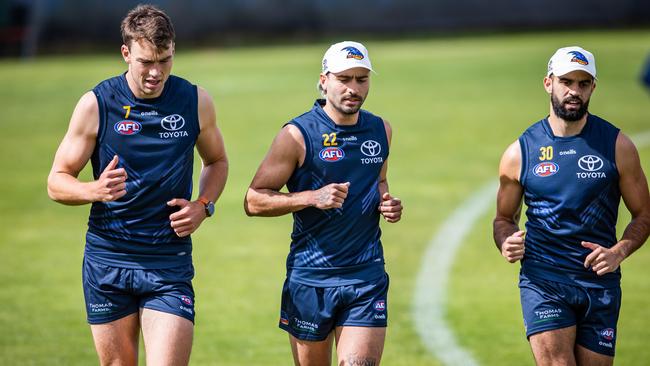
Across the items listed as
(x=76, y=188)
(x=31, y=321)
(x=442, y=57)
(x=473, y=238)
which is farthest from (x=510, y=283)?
(x=442, y=57)

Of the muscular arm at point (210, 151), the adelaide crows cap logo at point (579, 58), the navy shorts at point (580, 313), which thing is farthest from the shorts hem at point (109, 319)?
the adelaide crows cap logo at point (579, 58)

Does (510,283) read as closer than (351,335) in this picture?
No

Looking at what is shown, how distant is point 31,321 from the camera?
12.5 m

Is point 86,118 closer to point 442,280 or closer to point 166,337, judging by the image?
point 166,337

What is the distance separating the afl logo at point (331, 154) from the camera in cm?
780

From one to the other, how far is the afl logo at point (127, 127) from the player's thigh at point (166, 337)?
48.2 inches

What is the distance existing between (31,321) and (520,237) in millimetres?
6861

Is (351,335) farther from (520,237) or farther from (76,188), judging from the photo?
(76,188)

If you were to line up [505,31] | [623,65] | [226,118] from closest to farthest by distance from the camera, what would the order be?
1. [226,118]
2. [623,65]
3. [505,31]

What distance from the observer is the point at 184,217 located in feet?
24.8

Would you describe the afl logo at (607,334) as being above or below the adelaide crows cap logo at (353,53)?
below

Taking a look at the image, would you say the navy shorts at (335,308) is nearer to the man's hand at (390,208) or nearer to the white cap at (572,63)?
the man's hand at (390,208)

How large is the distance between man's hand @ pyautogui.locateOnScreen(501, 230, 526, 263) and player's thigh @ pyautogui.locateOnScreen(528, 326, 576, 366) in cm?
57

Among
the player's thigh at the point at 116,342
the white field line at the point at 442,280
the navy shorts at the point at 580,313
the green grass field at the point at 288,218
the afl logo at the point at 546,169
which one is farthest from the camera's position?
the green grass field at the point at 288,218
